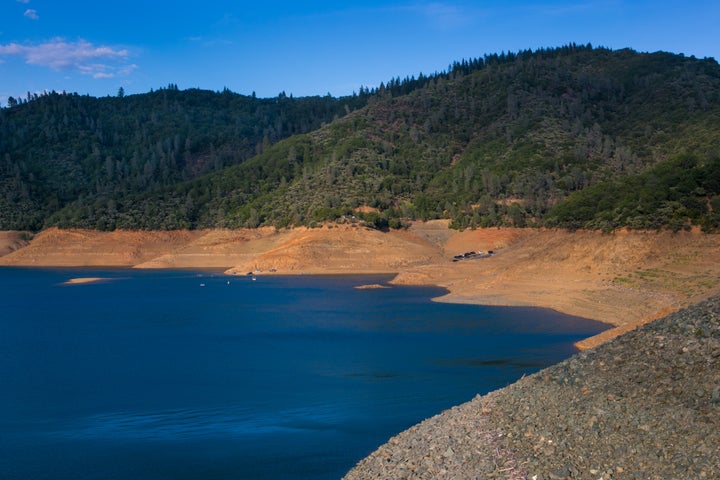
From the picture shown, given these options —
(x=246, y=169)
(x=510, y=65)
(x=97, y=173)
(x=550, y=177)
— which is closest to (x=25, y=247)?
(x=246, y=169)

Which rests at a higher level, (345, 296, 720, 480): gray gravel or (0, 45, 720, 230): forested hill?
(0, 45, 720, 230): forested hill

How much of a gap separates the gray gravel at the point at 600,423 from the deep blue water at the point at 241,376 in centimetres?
465

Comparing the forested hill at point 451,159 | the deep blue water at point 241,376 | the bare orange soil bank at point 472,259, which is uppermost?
the forested hill at point 451,159

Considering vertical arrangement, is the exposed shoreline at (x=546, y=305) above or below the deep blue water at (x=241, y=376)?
above

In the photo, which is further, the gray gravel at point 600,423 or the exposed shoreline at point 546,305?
the exposed shoreline at point 546,305

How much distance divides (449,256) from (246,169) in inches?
2724

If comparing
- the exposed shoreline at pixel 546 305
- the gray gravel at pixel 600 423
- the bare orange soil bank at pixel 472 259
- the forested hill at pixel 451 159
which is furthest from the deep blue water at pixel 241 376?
the forested hill at pixel 451 159

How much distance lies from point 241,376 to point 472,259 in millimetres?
57847

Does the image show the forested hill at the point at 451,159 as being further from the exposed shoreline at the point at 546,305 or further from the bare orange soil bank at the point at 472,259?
the exposed shoreline at the point at 546,305

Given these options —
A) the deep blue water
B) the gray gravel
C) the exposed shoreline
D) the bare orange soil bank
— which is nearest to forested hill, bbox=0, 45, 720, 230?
the bare orange soil bank

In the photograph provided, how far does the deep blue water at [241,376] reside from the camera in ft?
71.4

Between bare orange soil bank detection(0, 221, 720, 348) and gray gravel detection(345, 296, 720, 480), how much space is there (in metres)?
16.9

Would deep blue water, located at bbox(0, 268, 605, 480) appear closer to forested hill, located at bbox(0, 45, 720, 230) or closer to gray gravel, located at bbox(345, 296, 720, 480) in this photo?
gray gravel, located at bbox(345, 296, 720, 480)

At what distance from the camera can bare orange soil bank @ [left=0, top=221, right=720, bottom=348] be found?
47.0 meters
